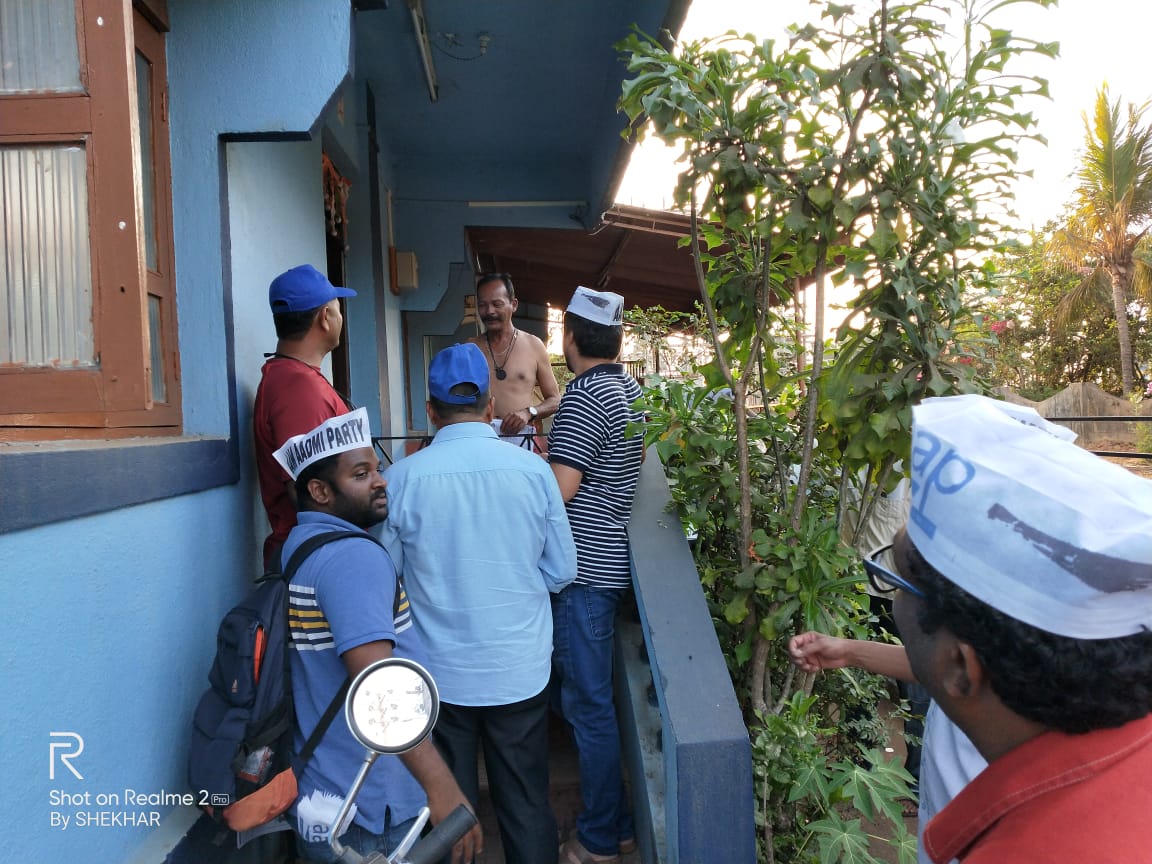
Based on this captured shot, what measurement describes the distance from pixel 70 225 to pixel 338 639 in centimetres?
131

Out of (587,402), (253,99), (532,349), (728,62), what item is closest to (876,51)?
(728,62)

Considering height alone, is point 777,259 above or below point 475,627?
above

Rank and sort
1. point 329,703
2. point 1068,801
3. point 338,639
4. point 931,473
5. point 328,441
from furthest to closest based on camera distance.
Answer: point 328,441 < point 329,703 < point 338,639 < point 931,473 < point 1068,801

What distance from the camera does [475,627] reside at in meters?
2.35

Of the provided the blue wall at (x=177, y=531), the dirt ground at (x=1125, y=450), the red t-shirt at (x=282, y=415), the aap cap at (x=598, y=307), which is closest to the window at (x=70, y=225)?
the blue wall at (x=177, y=531)

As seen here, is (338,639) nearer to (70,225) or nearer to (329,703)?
(329,703)

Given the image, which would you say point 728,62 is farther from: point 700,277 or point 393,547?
point 393,547

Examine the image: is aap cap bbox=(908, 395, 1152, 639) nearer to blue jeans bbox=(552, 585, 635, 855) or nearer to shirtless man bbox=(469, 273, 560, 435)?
blue jeans bbox=(552, 585, 635, 855)

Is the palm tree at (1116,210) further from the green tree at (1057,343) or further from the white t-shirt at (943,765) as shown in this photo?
the white t-shirt at (943,765)

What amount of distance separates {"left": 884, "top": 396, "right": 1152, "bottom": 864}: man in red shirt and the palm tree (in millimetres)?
17662

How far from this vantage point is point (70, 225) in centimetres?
200

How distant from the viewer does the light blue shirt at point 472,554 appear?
2.32 meters

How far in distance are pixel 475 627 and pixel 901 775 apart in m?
1.31

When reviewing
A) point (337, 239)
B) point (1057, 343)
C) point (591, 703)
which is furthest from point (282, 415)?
point (1057, 343)
